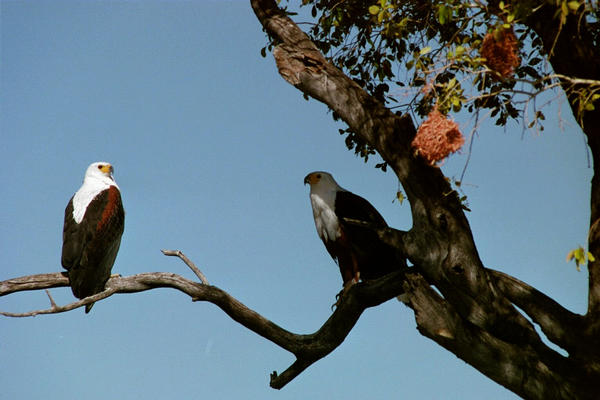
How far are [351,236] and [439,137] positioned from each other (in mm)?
1930

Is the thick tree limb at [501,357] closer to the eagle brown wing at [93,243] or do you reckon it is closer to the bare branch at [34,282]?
the eagle brown wing at [93,243]

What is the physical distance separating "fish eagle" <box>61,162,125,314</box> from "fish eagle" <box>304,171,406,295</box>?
181cm

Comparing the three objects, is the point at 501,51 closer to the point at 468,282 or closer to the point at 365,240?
the point at 468,282

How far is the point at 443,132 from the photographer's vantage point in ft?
12.4

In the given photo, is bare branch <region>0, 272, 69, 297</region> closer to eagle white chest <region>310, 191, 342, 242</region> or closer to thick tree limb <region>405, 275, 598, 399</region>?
eagle white chest <region>310, 191, 342, 242</region>

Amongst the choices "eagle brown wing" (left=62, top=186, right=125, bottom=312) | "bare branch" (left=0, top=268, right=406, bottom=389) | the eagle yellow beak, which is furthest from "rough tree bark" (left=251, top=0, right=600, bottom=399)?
"eagle brown wing" (left=62, top=186, right=125, bottom=312)

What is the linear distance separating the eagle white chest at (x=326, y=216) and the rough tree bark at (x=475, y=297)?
4.17 ft

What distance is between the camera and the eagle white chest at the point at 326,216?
5633 millimetres

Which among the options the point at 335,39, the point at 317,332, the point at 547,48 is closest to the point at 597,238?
the point at 547,48

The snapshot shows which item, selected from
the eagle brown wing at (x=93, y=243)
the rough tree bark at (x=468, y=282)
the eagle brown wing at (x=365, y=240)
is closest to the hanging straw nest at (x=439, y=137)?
the rough tree bark at (x=468, y=282)

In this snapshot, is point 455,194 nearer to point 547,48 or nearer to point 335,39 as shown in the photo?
point 547,48

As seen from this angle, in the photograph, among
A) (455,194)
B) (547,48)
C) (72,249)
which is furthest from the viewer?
(72,249)

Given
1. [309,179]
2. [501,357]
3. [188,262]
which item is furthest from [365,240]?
[501,357]

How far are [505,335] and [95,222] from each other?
3517 millimetres
